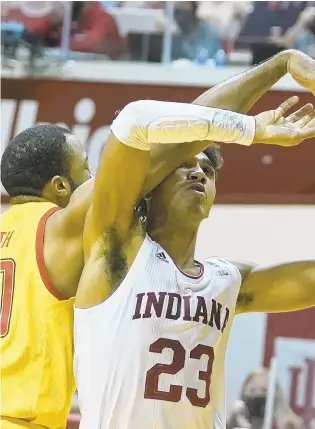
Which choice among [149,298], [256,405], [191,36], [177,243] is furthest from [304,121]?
[191,36]

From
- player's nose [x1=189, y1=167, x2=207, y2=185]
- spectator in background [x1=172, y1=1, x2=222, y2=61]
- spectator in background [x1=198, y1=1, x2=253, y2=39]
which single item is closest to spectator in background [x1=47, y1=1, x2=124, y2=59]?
spectator in background [x1=172, y1=1, x2=222, y2=61]

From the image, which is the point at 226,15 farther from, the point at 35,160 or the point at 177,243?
the point at 177,243

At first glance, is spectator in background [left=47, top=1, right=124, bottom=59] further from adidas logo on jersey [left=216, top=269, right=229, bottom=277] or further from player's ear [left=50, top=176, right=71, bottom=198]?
adidas logo on jersey [left=216, top=269, right=229, bottom=277]

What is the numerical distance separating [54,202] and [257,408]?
2627mm

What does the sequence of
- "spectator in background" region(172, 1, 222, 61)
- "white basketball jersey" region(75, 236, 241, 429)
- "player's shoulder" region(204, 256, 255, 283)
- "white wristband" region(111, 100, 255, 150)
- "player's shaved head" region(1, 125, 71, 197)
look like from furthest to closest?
"spectator in background" region(172, 1, 222, 61) < "player's shaved head" region(1, 125, 71, 197) < "player's shoulder" region(204, 256, 255, 283) < "white basketball jersey" region(75, 236, 241, 429) < "white wristband" region(111, 100, 255, 150)

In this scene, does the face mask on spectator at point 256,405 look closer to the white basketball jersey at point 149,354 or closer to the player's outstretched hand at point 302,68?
the white basketball jersey at point 149,354

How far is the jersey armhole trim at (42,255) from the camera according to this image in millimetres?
2324

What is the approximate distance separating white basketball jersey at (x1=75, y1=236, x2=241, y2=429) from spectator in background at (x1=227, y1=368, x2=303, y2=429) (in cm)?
263

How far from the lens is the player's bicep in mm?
2035

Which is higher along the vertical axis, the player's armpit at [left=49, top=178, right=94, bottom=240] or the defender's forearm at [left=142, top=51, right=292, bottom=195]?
the defender's forearm at [left=142, top=51, right=292, bottom=195]

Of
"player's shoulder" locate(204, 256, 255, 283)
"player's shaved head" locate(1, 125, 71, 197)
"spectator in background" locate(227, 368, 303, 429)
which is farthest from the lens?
"spectator in background" locate(227, 368, 303, 429)

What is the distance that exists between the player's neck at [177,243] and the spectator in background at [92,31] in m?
4.30

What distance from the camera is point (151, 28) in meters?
6.45

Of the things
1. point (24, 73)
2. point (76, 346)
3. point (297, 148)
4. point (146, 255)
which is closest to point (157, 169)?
point (146, 255)
